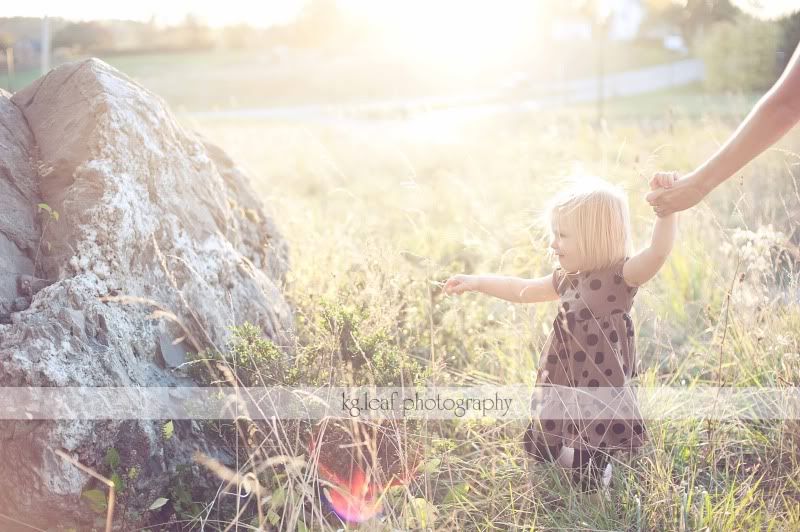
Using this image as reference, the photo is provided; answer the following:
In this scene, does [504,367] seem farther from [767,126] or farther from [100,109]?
[100,109]

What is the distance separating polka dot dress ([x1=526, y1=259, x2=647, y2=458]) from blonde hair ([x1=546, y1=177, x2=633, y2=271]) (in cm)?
6

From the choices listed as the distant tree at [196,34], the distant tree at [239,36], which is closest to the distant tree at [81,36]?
the distant tree at [196,34]

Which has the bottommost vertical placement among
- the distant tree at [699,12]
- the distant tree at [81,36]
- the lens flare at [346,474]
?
the lens flare at [346,474]

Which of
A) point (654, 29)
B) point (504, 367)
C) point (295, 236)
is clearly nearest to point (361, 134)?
point (295, 236)

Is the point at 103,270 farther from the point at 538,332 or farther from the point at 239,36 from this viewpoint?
the point at 239,36

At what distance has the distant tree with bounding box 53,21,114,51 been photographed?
196 inches

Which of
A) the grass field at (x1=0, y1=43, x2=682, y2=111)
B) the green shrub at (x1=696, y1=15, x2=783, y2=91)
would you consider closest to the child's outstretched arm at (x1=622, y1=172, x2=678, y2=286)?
the green shrub at (x1=696, y1=15, x2=783, y2=91)

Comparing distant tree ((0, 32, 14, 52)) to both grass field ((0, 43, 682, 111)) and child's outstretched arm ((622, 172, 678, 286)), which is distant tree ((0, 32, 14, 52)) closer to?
child's outstretched arm ((622, 172, 678, 286))

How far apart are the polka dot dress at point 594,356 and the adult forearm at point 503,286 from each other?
192mm

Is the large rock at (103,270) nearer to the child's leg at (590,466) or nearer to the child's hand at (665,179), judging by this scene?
the child's leg at (590,466)

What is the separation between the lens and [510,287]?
2924 millimetres

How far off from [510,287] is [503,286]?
29 mm

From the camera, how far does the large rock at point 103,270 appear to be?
7.41ft

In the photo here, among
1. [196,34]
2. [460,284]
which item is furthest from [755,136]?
[196,34]
